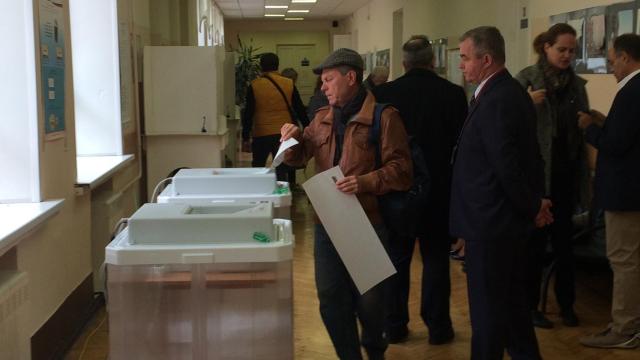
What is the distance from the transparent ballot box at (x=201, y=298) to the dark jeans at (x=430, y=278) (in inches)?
60.2

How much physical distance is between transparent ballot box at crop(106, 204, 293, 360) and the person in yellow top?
492 cm

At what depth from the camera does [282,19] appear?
2155cm

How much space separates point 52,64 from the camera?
386 centimetres

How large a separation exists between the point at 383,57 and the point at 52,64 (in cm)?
1066

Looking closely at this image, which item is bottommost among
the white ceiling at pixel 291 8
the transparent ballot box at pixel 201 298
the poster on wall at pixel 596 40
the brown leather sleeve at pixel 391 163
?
the transparent ballot box at pixel 201 298

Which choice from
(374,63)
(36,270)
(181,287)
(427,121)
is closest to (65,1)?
(36,270)

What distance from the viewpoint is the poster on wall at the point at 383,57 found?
44.9 feet

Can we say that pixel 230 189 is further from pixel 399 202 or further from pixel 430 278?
pixel 430 278

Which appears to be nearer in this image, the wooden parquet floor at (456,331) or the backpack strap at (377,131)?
the backpack strap at (377,131)

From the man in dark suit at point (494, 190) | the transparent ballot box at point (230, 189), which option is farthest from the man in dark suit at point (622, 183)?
the transparent ballot box at point (230, 189)

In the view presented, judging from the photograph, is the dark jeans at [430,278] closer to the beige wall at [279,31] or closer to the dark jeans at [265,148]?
the dark jeans at [265,148]

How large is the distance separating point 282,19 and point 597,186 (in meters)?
18.3

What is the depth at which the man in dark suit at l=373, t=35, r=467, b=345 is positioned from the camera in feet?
12.5

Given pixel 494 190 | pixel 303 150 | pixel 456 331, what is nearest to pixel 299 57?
pixel 456 331
